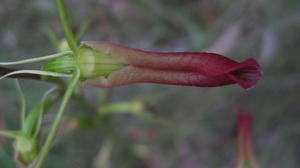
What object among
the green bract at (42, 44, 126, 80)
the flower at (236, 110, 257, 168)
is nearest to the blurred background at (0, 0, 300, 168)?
the flower at (236, 110, 257, 168)

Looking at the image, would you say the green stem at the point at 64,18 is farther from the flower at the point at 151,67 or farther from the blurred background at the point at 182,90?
the blurred background at the point at 182,90

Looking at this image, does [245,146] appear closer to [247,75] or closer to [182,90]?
[247,75]

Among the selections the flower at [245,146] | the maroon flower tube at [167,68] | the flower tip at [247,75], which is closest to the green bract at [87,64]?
the maroon flower tube at [167,68]

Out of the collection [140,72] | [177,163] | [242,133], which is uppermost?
[177,163]

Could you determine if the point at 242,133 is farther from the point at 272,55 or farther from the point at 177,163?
the point at 177,163

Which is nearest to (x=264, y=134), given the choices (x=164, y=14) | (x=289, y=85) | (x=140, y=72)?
(x=289, y=85)

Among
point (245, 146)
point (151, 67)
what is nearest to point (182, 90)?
point (245, 146)
